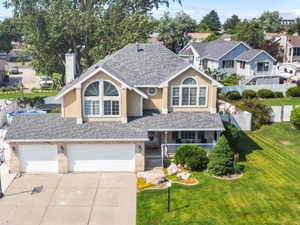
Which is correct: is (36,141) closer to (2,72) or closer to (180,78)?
(180,78)

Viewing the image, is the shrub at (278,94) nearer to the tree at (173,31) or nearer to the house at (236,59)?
the house at (236,59)

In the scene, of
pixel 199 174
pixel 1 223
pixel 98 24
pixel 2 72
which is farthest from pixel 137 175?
pixel 2 72

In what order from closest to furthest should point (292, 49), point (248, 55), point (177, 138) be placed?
1. point (177, 138)
2. point (248, 55)
3. point (292, 49)

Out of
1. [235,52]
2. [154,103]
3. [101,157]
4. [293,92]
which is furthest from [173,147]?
[235,52]

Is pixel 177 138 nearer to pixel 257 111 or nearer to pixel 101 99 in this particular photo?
pixel 101 99

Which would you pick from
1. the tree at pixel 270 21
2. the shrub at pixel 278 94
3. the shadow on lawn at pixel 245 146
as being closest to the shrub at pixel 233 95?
the shrub at pixel 278 94
